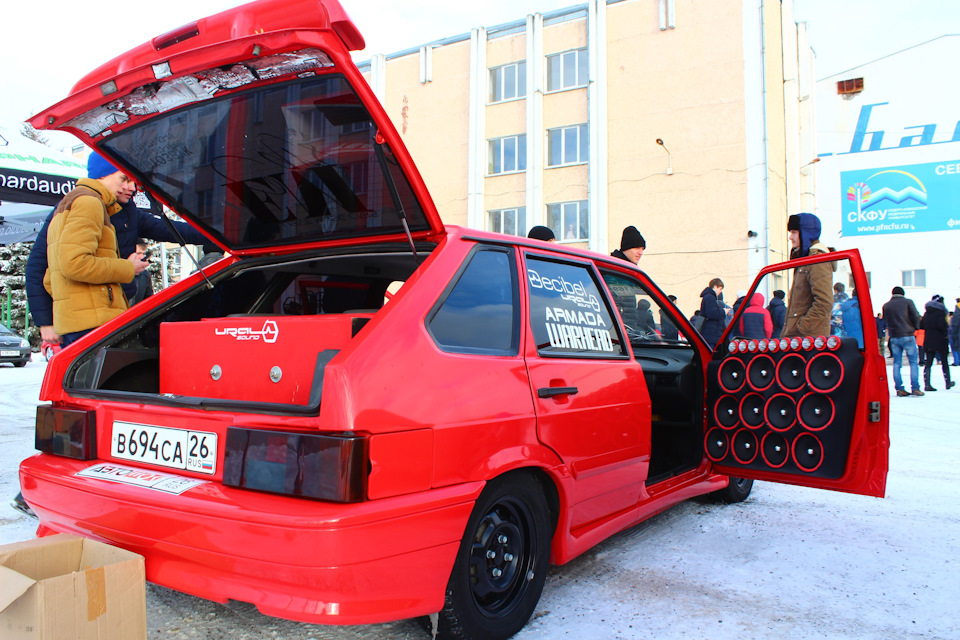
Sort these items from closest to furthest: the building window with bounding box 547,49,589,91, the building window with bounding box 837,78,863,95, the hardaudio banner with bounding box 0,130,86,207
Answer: the hardaudio banner with bounding box 0,130,86,207
the building window with bounding box 547,49,589,91
the building window with bounding box 837,78,863,95

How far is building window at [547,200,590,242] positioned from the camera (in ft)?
68.4

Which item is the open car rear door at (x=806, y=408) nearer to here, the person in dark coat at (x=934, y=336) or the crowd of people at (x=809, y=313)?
the crowd of people at (x=809, y=313)

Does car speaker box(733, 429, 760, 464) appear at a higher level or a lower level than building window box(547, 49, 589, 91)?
lower

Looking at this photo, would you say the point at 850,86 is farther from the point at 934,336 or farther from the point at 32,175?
the point at 32,175

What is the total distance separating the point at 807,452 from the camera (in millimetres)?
3070

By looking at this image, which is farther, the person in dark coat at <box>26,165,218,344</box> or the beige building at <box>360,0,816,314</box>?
the beige building at <box>360,0,816,314</box>

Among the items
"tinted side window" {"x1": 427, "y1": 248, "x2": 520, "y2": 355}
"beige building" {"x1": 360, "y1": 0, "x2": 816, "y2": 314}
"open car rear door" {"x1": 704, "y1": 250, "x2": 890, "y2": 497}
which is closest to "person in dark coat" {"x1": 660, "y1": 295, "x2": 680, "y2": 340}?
"open car rear door" {"x1": 704, "y1": 250, "x2": 890, "y2": 497}

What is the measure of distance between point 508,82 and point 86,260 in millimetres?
20790

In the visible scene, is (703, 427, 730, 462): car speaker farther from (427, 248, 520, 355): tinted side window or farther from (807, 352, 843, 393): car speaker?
(427, 248, 520, 355): tinted side window

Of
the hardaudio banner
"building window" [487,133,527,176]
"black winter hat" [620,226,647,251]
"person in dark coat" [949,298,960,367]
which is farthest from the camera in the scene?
"building window" [487,133,527,176]

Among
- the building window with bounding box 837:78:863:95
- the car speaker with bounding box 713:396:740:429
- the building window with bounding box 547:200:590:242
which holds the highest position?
the building window with bounding box 837:78:863:95

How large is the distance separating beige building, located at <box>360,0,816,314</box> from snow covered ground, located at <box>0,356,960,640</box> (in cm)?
1511

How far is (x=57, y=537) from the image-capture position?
193 centimetres

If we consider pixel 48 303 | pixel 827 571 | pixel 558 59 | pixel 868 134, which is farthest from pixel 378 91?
pixel 827 571
